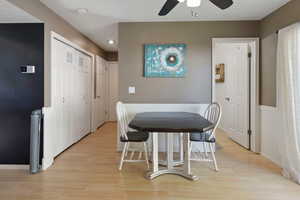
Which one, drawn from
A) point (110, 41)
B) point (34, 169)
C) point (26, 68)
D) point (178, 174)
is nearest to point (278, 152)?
point (178, 174)

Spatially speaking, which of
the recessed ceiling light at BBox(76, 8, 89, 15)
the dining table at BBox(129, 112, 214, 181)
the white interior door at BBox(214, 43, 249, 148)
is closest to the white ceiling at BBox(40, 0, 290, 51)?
the recessed ceiling light at BBox(76, 8, 89, 15)

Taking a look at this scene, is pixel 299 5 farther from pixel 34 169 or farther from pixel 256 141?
pixel 34 169

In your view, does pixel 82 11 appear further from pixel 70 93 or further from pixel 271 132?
pixel 271 132

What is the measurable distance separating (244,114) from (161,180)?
2.42m

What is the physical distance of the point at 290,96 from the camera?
2654 millimetres

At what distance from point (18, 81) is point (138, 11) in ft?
6.49

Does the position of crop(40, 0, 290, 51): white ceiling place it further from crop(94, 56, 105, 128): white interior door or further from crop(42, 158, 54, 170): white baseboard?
crop(42, 158, 54, 170): white baseboard

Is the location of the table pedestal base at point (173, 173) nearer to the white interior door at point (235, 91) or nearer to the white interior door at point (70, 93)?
the white interior door at point (70, 93)

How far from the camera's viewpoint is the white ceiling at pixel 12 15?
93.9 inches

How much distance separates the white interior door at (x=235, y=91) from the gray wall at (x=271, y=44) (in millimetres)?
412

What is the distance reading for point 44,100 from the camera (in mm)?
3018

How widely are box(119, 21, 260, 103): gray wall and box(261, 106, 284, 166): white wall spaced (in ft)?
3.10

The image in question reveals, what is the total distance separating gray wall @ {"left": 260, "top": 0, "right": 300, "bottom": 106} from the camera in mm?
2946

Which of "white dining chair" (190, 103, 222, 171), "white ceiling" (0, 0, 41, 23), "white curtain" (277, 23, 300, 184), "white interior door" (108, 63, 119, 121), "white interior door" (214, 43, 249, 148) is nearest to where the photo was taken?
"white ceiling" (0, 0, 41, 23)
